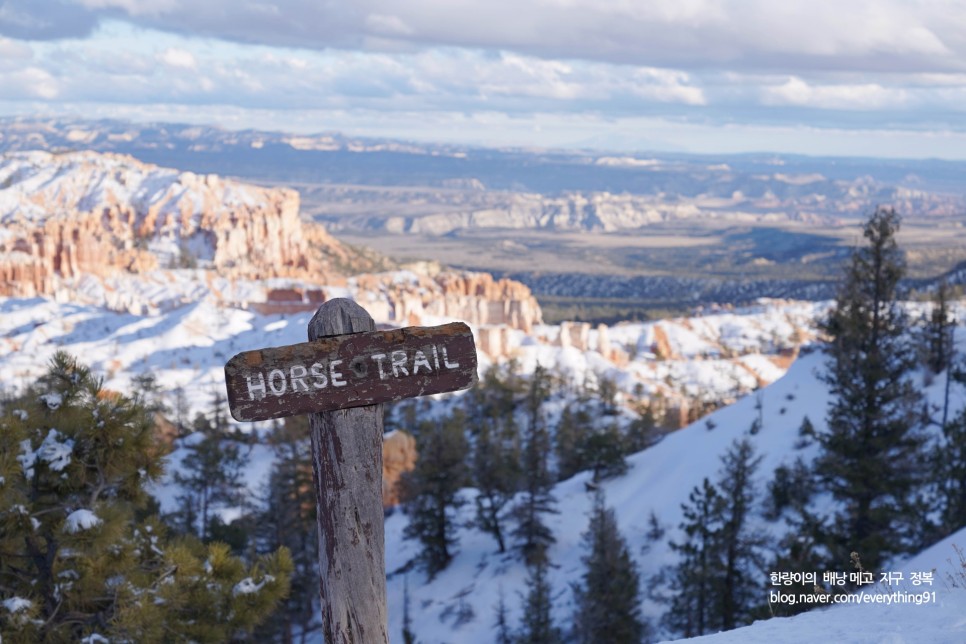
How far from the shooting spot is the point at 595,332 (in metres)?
94.9

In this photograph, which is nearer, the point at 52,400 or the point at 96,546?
the point at 96,546

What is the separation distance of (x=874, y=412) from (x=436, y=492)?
51.6 feet

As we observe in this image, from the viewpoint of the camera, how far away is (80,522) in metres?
7.39

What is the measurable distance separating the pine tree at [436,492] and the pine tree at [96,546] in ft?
67.2

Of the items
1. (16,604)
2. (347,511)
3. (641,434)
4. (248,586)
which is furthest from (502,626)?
(347,511)

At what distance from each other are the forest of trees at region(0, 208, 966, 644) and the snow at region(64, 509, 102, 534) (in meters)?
0.01

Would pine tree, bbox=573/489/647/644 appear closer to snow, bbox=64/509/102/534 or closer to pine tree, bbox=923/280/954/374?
snow, bbox=64/509/102/534

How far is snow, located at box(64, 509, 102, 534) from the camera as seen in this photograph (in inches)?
290

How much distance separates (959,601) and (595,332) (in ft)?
290

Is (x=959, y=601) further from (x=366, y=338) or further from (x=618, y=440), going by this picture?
(x=618, y=440)

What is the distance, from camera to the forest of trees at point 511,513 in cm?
776

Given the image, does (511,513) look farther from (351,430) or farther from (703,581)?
(351,430)

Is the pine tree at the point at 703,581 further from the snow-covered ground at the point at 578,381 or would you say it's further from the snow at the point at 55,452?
the snow at the point at 55,452

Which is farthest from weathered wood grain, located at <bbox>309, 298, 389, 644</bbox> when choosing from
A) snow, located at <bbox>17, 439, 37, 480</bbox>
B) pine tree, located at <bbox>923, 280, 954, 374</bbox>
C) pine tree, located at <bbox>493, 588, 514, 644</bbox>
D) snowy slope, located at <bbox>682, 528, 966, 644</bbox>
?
pine tree, located at <bbox>923, 280, 954, 374</bbox>
